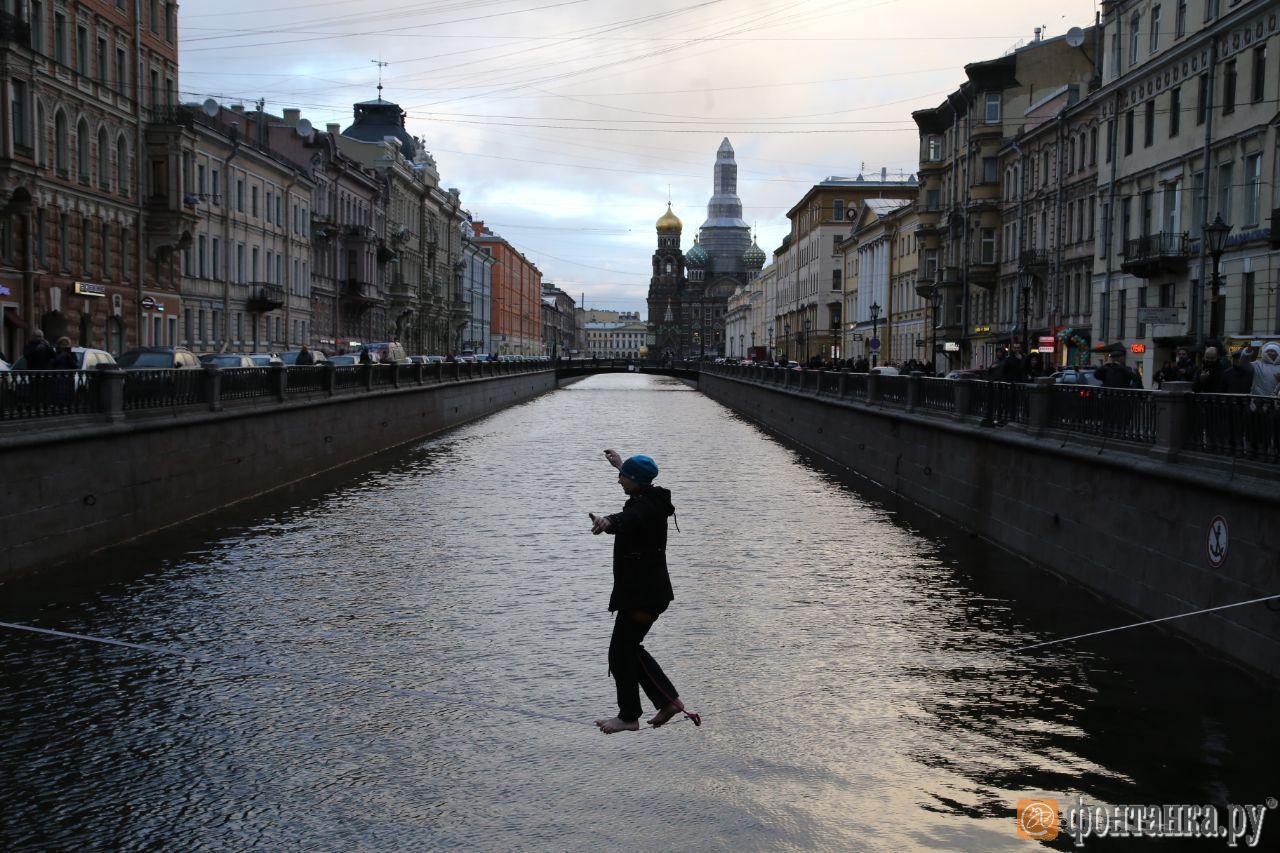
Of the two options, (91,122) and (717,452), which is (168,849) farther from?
(91,122)

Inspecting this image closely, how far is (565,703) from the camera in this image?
10.4 meters

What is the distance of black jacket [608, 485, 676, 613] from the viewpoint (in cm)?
866

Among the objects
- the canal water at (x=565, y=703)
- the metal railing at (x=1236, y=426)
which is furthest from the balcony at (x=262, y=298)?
the metal railing at (x=1236, y=426)

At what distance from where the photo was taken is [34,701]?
1028cm

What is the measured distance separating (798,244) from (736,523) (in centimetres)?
10814

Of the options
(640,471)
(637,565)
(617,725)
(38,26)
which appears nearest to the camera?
(637,565)

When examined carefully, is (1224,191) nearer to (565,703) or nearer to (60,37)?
(565,703)

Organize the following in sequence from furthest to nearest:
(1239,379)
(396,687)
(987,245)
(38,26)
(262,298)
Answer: (987,245)
(262,298)
(38,26)
(1239,379)
(396,687)

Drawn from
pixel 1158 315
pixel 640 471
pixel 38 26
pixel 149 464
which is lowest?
pixel 149 464

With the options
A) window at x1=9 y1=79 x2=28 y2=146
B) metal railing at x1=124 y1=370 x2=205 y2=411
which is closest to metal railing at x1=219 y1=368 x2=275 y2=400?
metal railing at x1=124 y1=370 x2=205 y2=411

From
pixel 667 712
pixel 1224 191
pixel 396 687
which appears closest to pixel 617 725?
pixel 667 712

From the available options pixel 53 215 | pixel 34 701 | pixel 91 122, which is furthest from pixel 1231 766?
pixel 91 122

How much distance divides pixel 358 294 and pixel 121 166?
3161 centimetres

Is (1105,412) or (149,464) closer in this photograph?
(1105,412)
